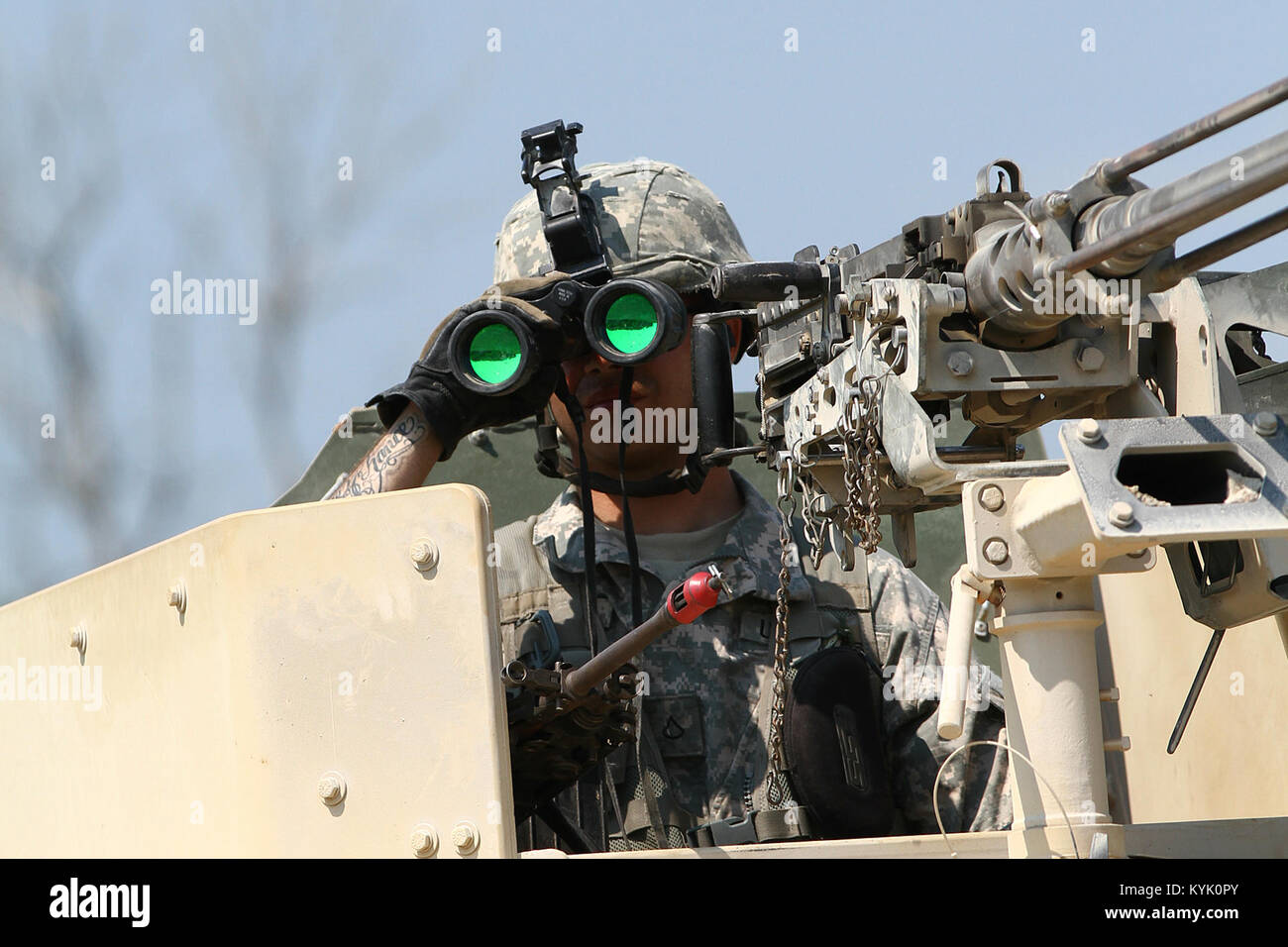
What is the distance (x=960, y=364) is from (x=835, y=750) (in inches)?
36.5

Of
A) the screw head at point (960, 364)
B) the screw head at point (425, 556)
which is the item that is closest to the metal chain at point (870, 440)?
the screw head at point (960, 364)

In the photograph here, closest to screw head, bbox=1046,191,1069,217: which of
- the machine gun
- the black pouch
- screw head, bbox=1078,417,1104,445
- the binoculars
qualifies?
the machine gun

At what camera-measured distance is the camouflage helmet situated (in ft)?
11.9

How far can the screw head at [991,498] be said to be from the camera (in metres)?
1.98

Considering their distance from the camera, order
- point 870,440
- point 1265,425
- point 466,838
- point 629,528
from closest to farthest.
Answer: point 1265,425 < point 466,838 < point 870,440 < point 629,528

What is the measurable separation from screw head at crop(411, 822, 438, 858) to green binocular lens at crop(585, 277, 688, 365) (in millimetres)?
902

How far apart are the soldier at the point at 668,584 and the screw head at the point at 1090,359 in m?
0.74

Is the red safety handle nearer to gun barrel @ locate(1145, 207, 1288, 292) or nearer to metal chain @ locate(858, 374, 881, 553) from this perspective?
metal chain @ locate(858, 374, 881, 553)

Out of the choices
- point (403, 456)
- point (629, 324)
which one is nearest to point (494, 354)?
point (629, 324)

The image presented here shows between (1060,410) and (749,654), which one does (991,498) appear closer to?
(1060,410)

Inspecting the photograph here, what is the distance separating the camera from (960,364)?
214 cm

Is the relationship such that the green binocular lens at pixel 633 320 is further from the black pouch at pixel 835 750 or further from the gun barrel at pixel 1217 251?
the gun barrel at pixel 1217 251

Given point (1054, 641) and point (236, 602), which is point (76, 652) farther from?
point (1054, 641)

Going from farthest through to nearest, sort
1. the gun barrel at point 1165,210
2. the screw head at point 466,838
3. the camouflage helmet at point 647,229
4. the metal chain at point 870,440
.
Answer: the camouflage helmet at point 647,229 → the metal chain at point 870,440 → the screw head at point 466,838 → the gun barrel at point 1165,210
